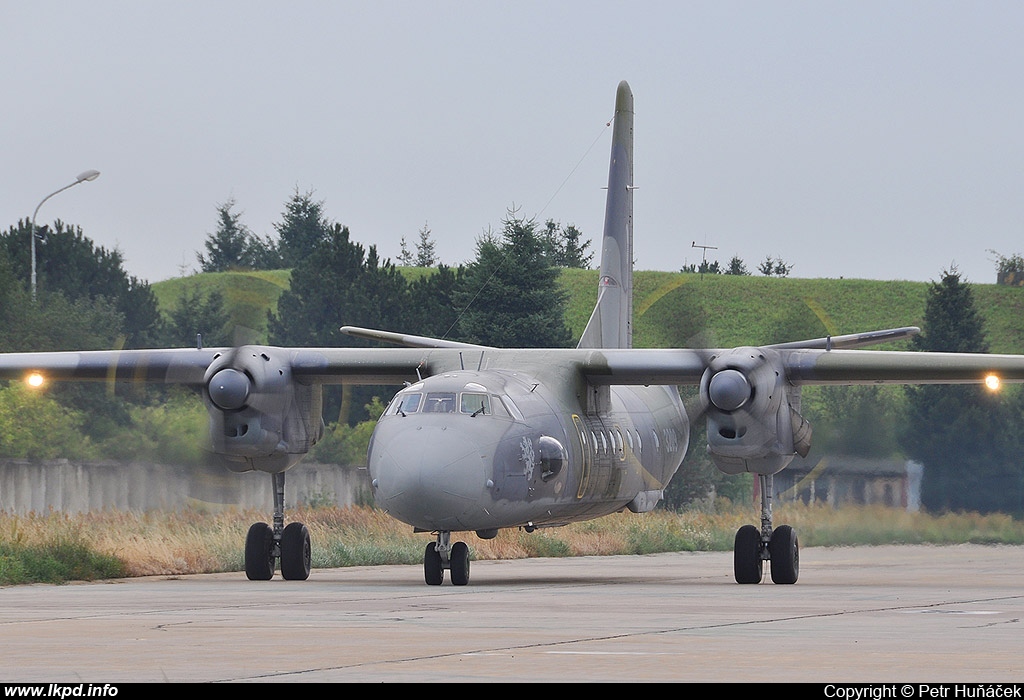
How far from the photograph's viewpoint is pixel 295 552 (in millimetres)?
22125

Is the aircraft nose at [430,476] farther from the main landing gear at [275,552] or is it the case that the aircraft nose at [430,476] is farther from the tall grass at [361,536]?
the tall grass at [361,536]

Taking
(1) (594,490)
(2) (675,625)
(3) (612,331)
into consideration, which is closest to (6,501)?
(3) (612,331)

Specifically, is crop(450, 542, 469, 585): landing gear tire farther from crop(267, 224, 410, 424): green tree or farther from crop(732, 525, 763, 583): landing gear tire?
crop(267, 224, 410, 424): green tree

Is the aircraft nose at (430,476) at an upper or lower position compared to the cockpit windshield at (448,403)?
lower

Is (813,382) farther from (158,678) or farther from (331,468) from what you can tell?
(331,468)

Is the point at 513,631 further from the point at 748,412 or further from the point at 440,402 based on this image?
the point at 748,412

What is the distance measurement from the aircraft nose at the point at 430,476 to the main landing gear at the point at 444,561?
3.13 feet

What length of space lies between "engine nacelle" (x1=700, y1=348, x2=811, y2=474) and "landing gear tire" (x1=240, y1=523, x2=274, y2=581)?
6338 millimetres

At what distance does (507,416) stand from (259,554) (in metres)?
4.92

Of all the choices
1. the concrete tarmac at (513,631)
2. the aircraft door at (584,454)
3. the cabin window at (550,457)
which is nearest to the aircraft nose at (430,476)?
the concrete tarmac at (513,631)

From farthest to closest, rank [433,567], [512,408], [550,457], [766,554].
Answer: [766,554], [550,457], [512,408], [433,567]

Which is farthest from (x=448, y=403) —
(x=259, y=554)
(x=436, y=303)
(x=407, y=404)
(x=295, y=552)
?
(x=436, y=303)

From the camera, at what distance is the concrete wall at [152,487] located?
24672 millimetres

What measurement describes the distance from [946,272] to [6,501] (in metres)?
36.1
